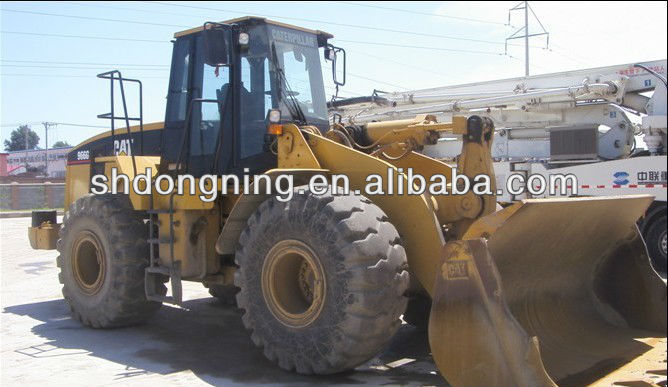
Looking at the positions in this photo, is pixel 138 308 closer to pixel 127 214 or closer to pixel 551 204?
pixel 127 214

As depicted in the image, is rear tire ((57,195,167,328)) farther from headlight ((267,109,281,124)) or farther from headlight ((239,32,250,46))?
headlight ((239,32,250,46))

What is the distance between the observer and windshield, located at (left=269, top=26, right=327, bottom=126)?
6.66 metres

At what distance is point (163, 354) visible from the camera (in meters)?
6.23

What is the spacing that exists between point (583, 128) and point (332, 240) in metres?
8.72

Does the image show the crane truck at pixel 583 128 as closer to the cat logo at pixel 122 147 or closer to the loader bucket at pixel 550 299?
the cat logo at pixel 122 147

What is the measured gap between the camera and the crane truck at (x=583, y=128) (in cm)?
1185

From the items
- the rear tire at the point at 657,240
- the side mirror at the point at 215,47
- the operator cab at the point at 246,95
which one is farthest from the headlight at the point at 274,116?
the rear tire at the point at 657,240

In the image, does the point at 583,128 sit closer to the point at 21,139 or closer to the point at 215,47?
the point at 215,47

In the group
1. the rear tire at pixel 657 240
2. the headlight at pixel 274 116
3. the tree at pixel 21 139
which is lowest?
the rear tire at pixel 657 240

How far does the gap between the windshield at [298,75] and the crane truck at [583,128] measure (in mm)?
3951

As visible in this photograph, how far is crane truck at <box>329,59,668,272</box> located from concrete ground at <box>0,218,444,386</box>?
5028 mm

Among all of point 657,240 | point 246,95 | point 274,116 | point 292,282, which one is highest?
point 246,95

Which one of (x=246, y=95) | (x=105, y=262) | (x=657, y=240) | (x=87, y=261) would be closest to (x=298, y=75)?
(x=246, y=95)

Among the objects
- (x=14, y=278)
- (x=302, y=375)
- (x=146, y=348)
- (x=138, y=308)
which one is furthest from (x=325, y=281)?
(x=14, y=278)
